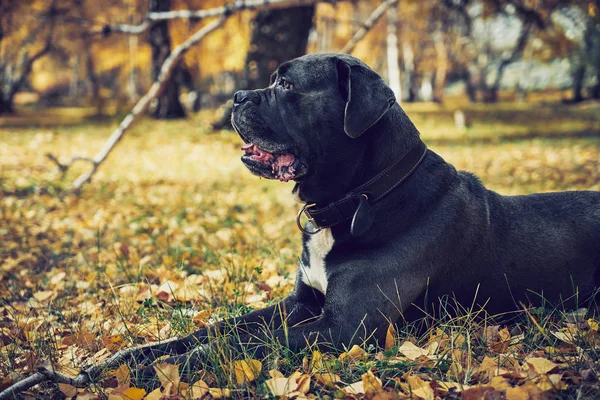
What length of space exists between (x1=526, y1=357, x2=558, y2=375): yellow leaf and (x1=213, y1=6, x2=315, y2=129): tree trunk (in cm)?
1018

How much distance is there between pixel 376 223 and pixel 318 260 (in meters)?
0.39

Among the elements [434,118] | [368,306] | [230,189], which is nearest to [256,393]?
[368,306]

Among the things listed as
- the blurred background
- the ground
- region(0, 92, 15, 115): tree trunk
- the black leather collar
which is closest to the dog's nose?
the black leather collar

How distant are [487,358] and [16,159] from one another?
460 inches

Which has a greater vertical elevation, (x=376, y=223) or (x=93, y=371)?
(x=376, y=223)

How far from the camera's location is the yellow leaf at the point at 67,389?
2533 mm

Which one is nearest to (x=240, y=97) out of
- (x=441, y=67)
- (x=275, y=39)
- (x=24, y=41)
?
(x=275, y=39)

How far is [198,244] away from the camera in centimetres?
549

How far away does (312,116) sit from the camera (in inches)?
124

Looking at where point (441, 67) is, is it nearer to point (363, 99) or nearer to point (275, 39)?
point (275, 39)

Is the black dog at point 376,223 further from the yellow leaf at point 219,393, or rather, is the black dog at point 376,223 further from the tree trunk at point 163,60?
the tree trunk at point 163,60

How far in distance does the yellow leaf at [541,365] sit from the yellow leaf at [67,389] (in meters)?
2.04

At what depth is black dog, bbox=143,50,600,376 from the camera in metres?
2.92

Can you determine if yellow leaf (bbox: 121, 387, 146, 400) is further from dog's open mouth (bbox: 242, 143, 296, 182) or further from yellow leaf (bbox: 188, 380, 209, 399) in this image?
dog's open mouth (bbox: 242, 143, 296, 182)
